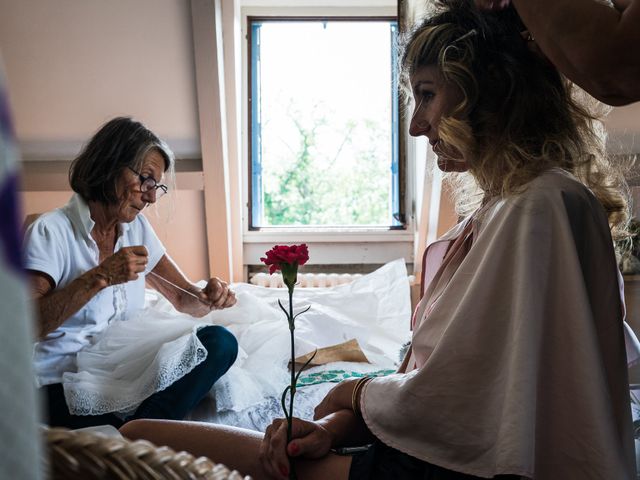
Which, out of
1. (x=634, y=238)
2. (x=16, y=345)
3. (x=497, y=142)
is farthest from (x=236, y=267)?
(x=16, y=345)

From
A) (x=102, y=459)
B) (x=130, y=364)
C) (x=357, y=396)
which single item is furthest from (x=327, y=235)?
(x=102, y=459)

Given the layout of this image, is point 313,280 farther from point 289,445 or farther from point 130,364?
point 289,445

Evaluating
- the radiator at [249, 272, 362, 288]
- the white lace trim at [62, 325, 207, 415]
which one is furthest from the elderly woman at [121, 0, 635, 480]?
the radiator at [249, 272, 362, 288]

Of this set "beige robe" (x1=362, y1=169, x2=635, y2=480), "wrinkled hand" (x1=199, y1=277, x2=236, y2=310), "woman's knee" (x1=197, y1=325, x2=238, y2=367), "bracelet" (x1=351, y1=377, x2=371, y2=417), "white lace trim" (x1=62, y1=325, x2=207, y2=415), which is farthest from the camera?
"wrinkled hand" (x1=199, y1=277, x2=236, y2=310)

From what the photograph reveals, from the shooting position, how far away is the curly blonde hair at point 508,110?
119 centimetres

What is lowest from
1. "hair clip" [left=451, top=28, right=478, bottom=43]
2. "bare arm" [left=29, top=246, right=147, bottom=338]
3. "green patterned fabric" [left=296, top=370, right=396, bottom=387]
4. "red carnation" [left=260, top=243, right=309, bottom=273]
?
"green patterned fabric" [left=296, top=370, right=396, bottom=387]

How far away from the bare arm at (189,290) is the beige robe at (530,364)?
1.23 metres

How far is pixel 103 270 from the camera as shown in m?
1.77

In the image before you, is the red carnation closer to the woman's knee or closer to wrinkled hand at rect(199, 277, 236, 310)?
the woman's knee

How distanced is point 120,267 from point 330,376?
0.83 m

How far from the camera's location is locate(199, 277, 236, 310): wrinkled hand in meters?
2.22

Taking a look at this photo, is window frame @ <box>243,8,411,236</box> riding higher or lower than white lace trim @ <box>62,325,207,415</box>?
higher

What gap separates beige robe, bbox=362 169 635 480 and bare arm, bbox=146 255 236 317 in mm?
1228

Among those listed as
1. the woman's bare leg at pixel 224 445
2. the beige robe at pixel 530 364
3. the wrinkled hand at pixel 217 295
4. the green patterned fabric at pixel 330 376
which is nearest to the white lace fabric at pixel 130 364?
the wrinkled hand at pixel 217 295
